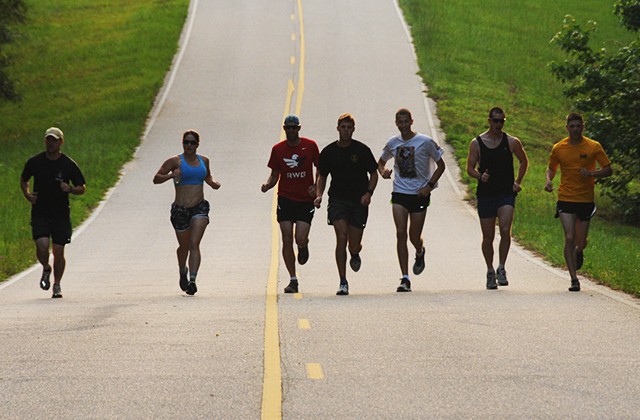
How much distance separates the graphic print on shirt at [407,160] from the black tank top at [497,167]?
0.84 m

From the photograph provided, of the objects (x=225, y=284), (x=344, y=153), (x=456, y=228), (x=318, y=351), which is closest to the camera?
(x=318, y=351)

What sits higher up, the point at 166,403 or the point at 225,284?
the point at 166,403

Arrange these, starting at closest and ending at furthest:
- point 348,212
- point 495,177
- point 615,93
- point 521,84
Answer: point 348,212 < point 495,177 < point 615,93 < point 521,84

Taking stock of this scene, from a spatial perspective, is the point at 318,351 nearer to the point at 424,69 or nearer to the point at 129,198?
the point at 129,198

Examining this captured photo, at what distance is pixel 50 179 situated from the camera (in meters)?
14.2

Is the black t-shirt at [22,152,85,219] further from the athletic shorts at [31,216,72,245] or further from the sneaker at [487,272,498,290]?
the sneaker at [487,272,498,290]

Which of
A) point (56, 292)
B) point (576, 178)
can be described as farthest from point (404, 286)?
point (56, 292)

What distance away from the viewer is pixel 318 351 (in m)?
8.98

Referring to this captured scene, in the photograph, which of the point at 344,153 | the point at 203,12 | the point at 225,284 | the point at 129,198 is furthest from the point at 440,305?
the point at 203,12

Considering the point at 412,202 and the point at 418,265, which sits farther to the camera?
the point at 418,265

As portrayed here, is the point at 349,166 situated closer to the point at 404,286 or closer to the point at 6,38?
the point at 404,286

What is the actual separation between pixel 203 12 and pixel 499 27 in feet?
44.3

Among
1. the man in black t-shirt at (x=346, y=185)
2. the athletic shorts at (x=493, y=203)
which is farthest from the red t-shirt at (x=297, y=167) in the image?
the athletic shorts at (x=493, y=203)

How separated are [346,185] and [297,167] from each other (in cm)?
59
